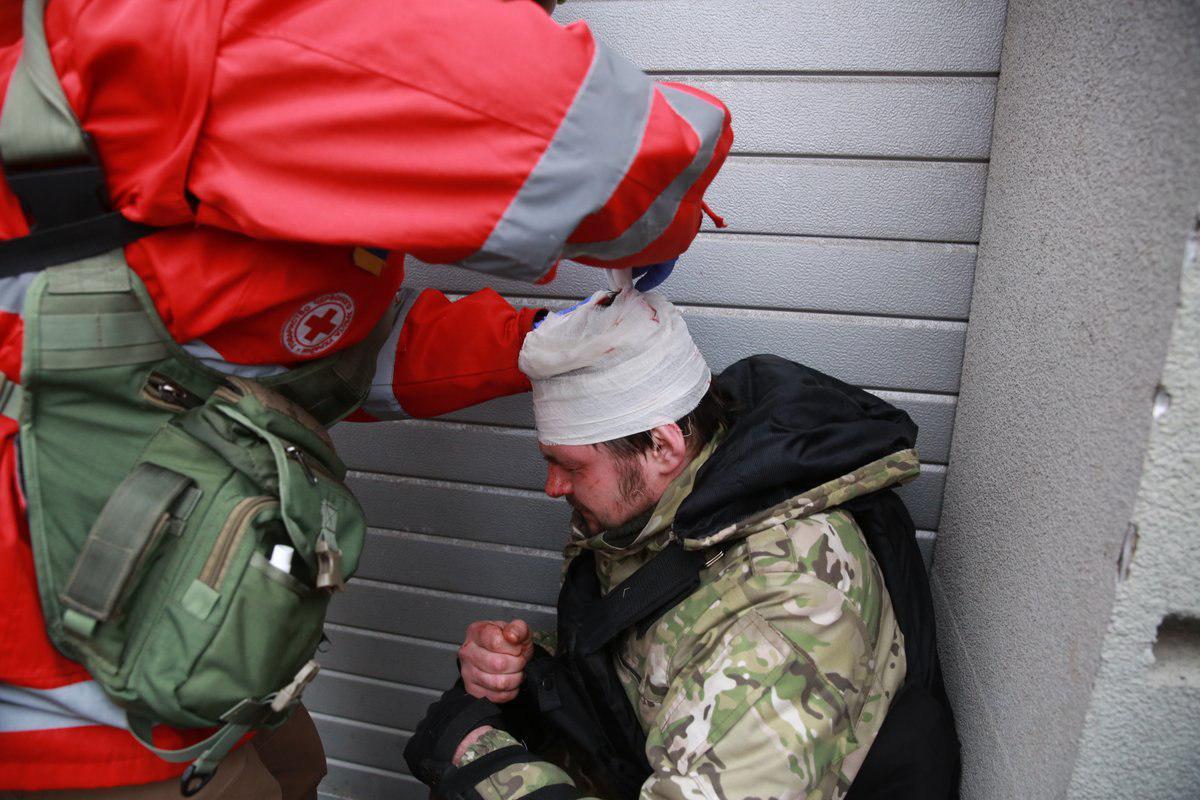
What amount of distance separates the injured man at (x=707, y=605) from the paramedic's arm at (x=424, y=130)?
2.04ft

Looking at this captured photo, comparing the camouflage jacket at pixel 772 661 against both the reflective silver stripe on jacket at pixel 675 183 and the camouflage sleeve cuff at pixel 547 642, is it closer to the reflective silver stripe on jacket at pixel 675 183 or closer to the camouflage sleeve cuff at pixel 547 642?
the camouflage sleeve cuff at pixel 547 642

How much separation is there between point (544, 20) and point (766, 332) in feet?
4.34

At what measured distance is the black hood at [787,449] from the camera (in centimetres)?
169

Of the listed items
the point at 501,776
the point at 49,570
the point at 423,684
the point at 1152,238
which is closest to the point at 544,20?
the point at 1152,238

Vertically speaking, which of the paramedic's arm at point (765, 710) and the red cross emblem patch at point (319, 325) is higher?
the red cross emblem patch at point (319, 325)

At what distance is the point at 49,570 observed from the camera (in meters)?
1.32

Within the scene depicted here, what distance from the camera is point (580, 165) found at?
1153mm

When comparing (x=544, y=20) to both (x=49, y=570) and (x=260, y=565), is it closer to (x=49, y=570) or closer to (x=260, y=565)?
(x=260, y=565)

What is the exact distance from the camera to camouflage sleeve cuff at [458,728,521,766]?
1.86m

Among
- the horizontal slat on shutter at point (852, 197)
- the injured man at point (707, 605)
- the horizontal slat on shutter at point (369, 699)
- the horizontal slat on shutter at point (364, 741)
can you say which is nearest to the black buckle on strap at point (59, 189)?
the injured man at point (707, 605)

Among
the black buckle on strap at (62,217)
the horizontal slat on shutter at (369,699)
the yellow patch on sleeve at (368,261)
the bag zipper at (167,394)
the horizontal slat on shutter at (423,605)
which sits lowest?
the horizontal slat on shutter at (369,699)

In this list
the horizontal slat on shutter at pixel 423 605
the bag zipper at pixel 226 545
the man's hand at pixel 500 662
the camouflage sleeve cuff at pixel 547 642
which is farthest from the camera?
the horizontal slat on shutter at pixel 423 605

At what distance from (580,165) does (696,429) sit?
92 centimetres

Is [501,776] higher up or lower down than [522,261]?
lower down
